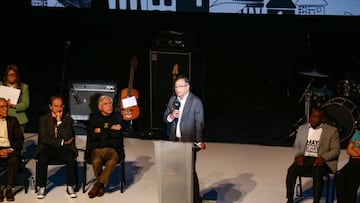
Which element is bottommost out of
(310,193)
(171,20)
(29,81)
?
(310,193)

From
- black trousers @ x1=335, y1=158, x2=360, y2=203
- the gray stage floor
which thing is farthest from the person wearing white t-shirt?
the gray stage floor

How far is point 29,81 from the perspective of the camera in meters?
12.3

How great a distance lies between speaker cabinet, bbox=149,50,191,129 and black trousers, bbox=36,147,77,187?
208 centimetres

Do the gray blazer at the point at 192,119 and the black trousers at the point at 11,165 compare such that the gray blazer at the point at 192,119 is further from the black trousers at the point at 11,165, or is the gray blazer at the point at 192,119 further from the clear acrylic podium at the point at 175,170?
the black trousers at the point at 11,165

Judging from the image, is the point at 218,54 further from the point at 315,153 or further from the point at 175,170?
the point at 175,170

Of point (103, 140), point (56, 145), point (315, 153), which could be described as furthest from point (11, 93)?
point (315, 153)

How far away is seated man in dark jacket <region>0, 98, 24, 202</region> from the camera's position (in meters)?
7.95

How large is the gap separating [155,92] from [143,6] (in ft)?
5.86

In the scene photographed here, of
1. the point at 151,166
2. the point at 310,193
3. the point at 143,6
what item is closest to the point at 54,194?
the point at 151,166

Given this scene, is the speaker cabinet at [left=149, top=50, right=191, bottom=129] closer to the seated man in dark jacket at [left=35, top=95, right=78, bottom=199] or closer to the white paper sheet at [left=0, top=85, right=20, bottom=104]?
the white paper sheet at [left=0, top=85, right=20, bottom=104]

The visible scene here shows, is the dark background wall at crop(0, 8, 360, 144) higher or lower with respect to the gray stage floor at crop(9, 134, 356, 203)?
higher

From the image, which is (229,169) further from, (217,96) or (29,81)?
(29,81)

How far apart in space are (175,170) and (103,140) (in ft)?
4.61

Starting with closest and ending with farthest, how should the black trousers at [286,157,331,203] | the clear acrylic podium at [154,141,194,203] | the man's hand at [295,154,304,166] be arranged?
the clear acrylic podium at [154,141,194,203]
the black trousers at [286,157,331,203]
the man's hand at [295,154,304,166]
